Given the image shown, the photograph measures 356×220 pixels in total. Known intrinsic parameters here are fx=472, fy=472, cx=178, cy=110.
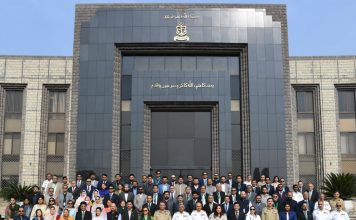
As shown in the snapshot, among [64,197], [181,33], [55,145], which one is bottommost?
[64,197]

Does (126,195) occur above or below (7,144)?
below

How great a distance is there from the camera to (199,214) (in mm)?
16016

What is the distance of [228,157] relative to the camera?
2631 centimetres

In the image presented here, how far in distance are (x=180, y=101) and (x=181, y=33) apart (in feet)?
13.0

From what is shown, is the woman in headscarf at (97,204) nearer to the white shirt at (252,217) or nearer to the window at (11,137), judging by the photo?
→ the white shirt at (252,217)

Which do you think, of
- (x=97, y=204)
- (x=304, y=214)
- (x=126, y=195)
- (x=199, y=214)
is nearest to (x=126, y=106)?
(x=126, y=195)

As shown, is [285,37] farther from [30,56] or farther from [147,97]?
[30,56]

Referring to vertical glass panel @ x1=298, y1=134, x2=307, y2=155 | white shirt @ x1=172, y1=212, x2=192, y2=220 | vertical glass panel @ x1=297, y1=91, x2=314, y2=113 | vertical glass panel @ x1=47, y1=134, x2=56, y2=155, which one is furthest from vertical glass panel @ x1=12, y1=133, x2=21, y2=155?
vertical glass panel @ x1=297, y1=91, x2=314, y2=113

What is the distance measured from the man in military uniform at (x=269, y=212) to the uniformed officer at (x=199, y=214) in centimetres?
200

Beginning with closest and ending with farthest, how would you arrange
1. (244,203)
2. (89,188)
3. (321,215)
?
(321,215) < (244,203) < (89,188)

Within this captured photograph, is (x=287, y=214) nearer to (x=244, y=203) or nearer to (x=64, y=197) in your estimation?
(x=244, y=203)

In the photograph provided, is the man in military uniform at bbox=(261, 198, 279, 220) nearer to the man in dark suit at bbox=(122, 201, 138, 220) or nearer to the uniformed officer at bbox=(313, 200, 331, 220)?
the uniformed officer at bbox=(313, 200, 331, 220)

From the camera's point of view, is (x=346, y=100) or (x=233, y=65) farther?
(x=346, y=100)

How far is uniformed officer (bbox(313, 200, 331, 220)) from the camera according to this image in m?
16.4
